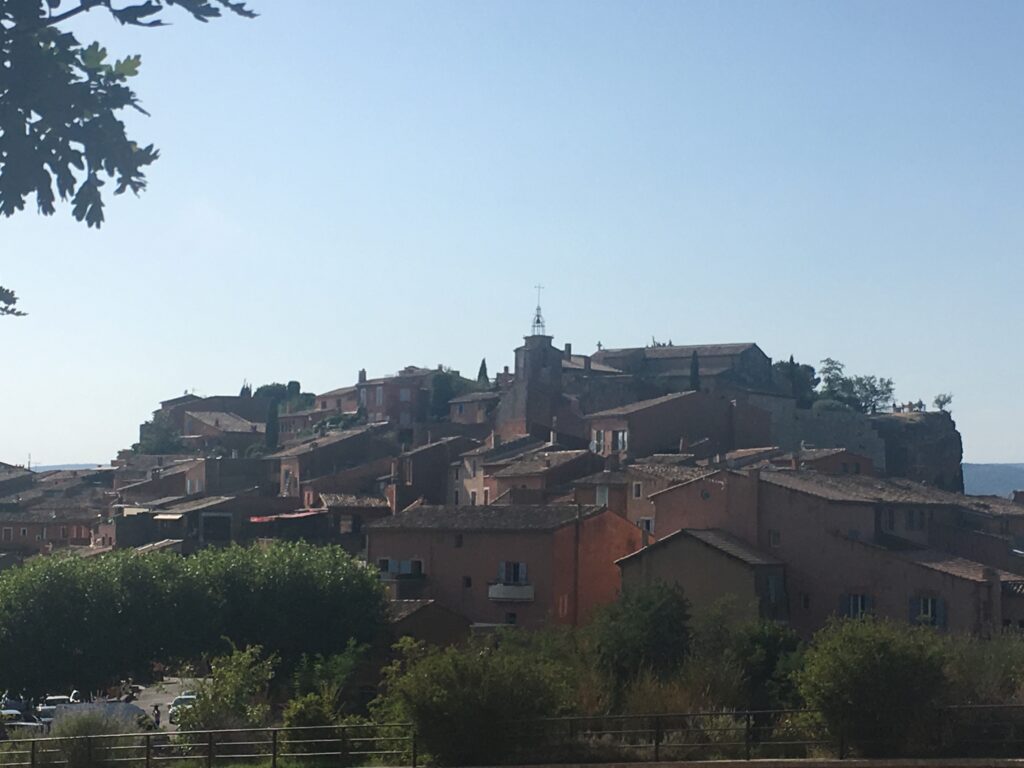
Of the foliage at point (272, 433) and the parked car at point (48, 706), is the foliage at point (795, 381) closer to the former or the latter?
the foliage at point (272, 433)

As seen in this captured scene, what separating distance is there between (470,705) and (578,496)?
116 feet

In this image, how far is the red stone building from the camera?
46.2 meters

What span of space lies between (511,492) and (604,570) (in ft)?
30.1

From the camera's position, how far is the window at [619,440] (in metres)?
64.0

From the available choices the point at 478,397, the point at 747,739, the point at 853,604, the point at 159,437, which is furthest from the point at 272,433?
the point at 747,739

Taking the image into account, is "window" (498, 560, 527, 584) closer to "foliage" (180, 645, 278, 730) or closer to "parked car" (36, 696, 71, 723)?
"parked car" (36, 696, 71, 723)

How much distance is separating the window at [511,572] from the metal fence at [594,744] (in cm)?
2670

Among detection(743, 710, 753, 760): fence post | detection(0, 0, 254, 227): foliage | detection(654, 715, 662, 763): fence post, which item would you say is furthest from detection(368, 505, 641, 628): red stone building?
detection(0, 0, 254, 227): foliage

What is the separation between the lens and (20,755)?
62.0ft

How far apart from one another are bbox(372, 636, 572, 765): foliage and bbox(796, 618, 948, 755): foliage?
3.55 meters

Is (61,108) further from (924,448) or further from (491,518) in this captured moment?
(924,448)

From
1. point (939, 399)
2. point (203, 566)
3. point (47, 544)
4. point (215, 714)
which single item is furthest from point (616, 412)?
point (939, 399)

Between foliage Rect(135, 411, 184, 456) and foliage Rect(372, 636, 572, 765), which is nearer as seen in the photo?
foliage Rect(372, 636, 572, 765)

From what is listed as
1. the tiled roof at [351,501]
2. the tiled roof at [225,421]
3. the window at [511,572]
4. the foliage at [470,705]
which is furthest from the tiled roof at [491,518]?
the tiled roof at [225,421]
